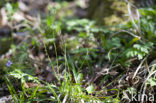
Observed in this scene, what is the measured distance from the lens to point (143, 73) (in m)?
1.86

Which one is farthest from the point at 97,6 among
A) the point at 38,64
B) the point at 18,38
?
the point at 38,64

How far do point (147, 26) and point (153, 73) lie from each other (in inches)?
32.3

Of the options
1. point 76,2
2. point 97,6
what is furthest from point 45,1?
point 97,6

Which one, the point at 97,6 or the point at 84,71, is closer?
the point at 84,71

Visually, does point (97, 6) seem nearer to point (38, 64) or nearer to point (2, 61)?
point (38, 64)

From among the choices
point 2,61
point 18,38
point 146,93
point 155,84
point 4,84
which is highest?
point 18,38

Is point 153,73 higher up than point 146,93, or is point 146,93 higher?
point 153,73

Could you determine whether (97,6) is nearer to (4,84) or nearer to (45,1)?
(45,1)

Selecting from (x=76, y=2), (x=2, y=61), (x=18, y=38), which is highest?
(x=76, y=2)

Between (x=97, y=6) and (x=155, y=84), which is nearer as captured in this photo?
(x=155, y=84)

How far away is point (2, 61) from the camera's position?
223cm

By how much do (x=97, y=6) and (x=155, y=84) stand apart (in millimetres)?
2683

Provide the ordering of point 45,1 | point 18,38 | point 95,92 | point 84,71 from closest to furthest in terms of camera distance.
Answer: point 95,92
point 84,71
point 18,38
point 45,1

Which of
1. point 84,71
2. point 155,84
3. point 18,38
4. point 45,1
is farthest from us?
point 45,1
